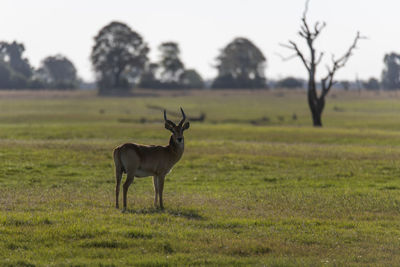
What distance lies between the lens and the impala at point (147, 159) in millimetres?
16125

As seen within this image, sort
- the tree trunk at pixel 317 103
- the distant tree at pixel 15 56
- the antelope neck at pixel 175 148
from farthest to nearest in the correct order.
→ the distant tree at pixel 15 56 → the tree trunk at pixel 317 103 → the antelope neck at pixel 175 148

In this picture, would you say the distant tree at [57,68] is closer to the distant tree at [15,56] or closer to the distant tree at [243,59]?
the distant tree at [15,56]

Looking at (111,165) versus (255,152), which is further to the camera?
(255,152)

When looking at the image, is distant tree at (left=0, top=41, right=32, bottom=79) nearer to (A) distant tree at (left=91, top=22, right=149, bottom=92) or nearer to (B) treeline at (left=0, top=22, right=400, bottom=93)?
(B) treeline at (left=0, top=22, right=400, bottom=93)

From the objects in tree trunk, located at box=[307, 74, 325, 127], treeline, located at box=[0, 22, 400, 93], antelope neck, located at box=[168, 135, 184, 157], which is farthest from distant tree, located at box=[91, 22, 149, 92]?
antelope neck, located at box=[168, 135, 184, 157]

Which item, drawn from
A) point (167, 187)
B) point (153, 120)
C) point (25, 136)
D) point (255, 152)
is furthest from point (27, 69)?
point (167, 187)

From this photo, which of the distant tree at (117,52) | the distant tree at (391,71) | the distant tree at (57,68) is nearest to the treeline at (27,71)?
the distant tree at (57,68)

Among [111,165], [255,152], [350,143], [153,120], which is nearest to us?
[111,165]

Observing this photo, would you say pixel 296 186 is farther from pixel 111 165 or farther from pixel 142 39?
pixel 142 39

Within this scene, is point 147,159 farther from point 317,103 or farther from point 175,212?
point 317,103

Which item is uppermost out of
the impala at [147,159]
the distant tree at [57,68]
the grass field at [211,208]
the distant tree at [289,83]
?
the distant tree at [57,68]

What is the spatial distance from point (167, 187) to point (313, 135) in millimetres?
26960

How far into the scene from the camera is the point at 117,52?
13212 cm

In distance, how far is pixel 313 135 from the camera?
47.2 metres
